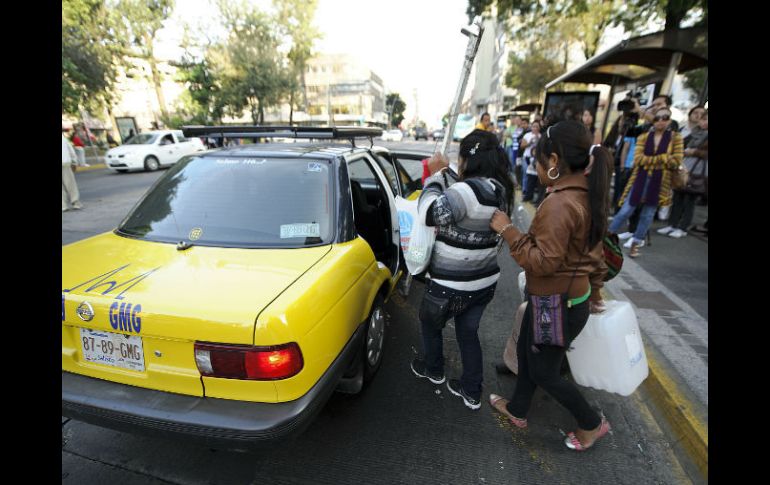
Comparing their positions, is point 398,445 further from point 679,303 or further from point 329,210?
point 679,303

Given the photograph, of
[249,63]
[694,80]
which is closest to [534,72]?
[694,80]

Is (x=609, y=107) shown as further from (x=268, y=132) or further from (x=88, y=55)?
(x=88, y=55)

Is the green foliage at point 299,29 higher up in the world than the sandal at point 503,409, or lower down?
higher up

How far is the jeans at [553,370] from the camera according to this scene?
1863 millimetres

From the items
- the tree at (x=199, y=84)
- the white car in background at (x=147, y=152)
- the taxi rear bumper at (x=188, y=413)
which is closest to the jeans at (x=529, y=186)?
the taxi rear bumper at (x=188, y=413)

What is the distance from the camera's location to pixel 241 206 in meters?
2.38

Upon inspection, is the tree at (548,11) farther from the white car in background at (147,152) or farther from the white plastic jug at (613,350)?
the white car in background at (147,152)

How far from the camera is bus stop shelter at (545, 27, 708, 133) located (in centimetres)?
672

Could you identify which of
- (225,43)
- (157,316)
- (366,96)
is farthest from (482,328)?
(366,96)

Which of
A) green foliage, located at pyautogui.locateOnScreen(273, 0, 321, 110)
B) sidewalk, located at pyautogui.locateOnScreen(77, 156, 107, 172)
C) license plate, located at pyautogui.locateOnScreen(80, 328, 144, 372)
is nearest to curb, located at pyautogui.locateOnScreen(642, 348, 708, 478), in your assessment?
license plate, located at pyautogui.locateOnScreen(80, 328, 144, 372)

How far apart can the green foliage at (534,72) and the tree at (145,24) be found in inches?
942

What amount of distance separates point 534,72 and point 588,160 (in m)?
27.5

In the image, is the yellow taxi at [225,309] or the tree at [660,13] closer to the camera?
the yellow taxi at [225,309]

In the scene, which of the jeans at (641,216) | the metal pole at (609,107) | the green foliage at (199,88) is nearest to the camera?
the jeans at (641,216)
